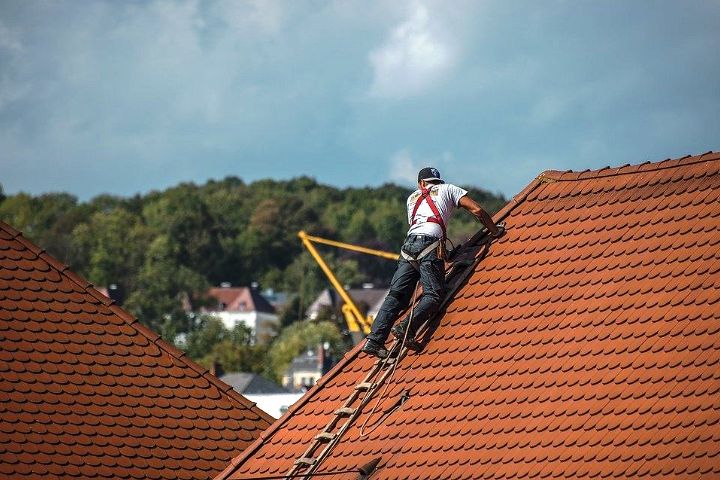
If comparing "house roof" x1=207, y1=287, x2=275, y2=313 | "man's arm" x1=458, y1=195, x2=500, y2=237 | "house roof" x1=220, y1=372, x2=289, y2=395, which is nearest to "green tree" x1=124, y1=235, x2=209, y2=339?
"house roof" x1=207, y1=287, x2=275, y2=313

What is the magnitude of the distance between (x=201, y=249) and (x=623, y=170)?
172m

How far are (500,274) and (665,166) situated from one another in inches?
82.2

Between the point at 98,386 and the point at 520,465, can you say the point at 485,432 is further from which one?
the point at 98,386

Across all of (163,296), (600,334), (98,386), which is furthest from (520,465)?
(163,296)

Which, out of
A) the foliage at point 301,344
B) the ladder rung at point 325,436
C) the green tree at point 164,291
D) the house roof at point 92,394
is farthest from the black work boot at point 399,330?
the green tree at point 164,291

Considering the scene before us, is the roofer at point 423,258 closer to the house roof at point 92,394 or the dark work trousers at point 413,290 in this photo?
the dark work trousers at point 413,290

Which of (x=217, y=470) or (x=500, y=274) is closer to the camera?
(x=500, y=274)

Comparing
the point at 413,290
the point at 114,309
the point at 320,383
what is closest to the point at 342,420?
the point at 320,383

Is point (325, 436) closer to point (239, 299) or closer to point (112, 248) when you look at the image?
point (112, 248)

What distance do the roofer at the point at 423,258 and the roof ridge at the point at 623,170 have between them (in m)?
0.90

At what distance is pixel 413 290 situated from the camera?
1720 cm

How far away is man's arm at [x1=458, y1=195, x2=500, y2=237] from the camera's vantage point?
Answer: 16688mm

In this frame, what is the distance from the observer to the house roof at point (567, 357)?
549 inches

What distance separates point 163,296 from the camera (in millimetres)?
152125
